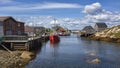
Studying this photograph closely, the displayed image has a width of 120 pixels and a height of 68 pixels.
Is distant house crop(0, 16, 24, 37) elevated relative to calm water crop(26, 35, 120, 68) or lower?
elevated

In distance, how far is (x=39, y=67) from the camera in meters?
40.6

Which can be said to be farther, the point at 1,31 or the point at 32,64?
the point at 1,31

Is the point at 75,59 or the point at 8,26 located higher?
the point at 8,26

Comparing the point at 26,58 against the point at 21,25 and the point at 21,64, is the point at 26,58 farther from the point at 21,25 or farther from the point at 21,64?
the point at 21,25

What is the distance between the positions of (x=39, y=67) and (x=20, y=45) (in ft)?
75.9

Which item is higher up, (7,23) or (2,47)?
Answer: (7,23)

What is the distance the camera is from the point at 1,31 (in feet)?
252

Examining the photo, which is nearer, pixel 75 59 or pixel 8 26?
pixel 75 59

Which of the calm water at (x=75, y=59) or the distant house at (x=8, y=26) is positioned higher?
the distant house at (x=8, y=26)

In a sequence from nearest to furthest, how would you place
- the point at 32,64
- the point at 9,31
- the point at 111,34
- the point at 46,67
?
1. the point at 46,67
2. the point at 32,64
3. the point at 9,31
4. the point at 111,34

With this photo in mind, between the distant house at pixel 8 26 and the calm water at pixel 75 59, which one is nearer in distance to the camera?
the calm water at pixel 75 59

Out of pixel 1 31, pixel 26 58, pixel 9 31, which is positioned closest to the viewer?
pixel 26 58

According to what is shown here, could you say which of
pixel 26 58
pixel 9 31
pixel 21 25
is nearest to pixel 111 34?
pixel 21 25

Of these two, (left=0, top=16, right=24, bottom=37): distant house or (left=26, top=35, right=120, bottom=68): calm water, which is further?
(left=0, top=16, right=24, bottom=37): distant house
